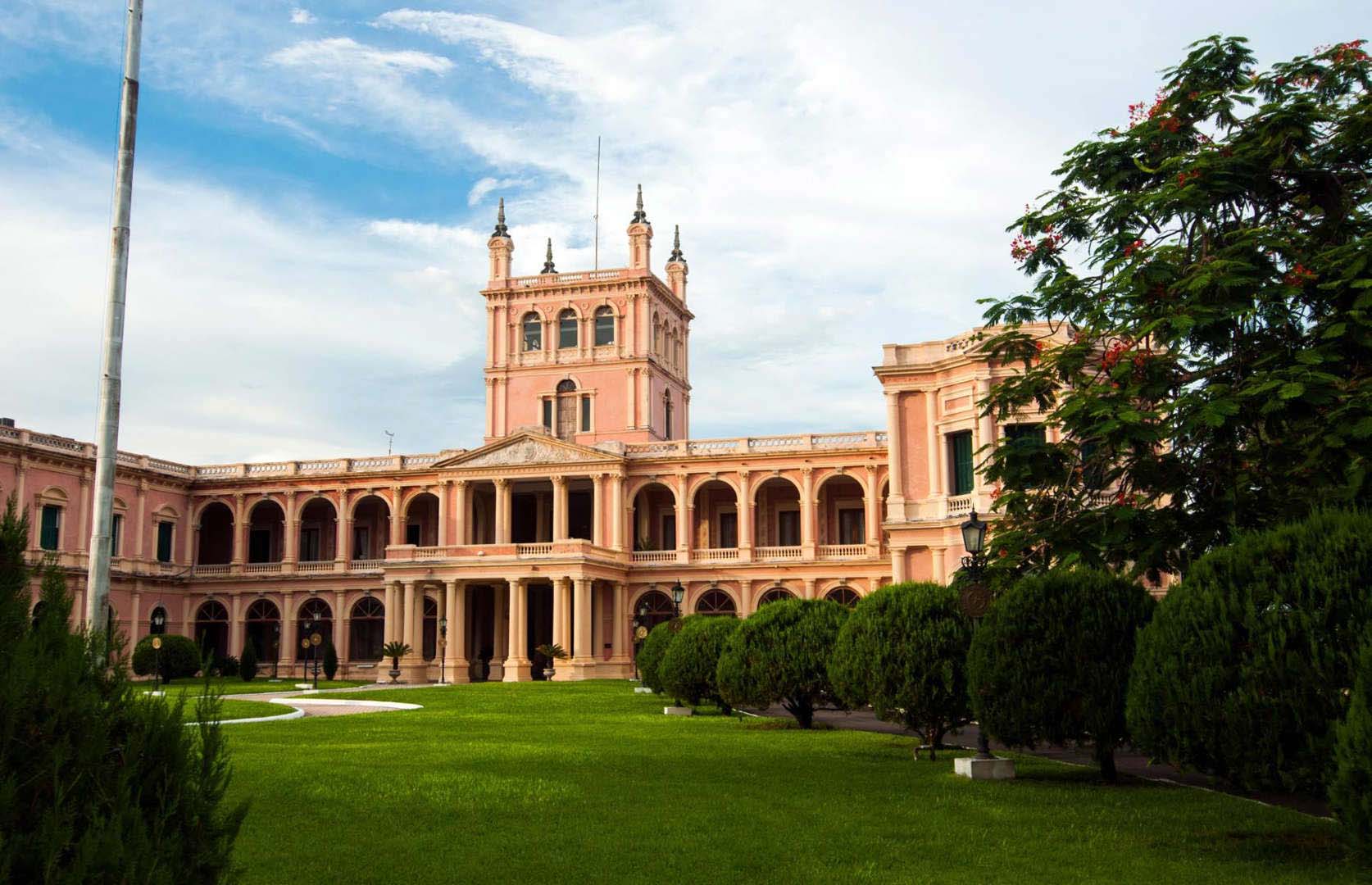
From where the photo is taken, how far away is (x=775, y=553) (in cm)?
5481

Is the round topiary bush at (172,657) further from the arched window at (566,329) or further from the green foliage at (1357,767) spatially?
the green foliage at (1357,767)

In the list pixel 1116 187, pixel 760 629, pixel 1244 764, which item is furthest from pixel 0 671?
pixel 760 629

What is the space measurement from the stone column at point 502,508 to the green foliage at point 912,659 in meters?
39.1

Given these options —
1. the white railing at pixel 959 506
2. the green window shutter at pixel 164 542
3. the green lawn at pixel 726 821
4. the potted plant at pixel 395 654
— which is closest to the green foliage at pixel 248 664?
the potted plant at pixel 395 654

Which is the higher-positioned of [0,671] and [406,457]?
[406,457]

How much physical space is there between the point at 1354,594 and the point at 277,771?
11.1 m

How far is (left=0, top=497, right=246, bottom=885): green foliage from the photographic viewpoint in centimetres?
385

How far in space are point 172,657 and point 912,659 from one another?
122 ft

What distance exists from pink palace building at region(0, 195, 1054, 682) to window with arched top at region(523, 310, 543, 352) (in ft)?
0.28

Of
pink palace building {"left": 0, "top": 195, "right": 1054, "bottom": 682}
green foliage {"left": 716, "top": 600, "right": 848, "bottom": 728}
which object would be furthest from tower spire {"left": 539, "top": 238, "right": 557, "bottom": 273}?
green foliage {"left": 716, "top": 600, "right": 848, "bottom": 728}

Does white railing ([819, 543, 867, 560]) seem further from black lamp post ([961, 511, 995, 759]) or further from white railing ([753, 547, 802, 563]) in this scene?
black lamp post ([961, 511, 995, 759])

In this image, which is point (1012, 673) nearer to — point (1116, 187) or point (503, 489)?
point (1116, 187)

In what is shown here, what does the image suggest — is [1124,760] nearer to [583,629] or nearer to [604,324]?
[583,629]

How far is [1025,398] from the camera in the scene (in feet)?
51.7
